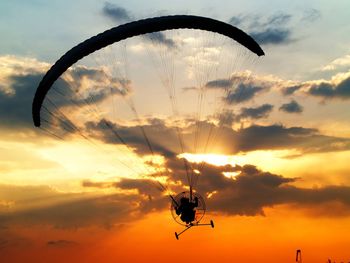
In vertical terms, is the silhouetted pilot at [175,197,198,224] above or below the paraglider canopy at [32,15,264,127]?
below

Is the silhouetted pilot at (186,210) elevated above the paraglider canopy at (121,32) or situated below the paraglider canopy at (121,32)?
below

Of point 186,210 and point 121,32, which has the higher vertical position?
point 121,32

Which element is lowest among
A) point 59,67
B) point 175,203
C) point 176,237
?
point 176,237

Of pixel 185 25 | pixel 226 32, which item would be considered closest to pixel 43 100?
pixel 185 25

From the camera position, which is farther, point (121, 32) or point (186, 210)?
point (186, 210)

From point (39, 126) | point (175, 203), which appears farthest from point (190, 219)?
point (39, 126)

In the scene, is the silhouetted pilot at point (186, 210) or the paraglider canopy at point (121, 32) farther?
the silhouetted pilot at point (186, 210)

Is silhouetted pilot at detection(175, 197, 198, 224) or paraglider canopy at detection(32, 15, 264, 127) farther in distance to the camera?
silhouetted pilot at detection(175, 197, 198, 224)

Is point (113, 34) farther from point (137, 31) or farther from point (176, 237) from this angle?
point (176, 237)

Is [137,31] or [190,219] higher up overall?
[137,31]

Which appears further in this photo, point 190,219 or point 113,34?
point 190,219
